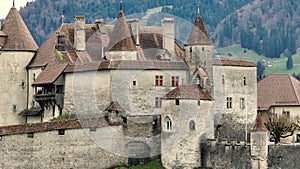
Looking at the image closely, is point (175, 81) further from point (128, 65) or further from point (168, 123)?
point (168, 123)

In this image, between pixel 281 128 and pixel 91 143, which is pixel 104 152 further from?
pixel 281 128

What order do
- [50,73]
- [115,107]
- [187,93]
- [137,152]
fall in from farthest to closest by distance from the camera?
1. [50,73]
2. [137,152]
3. [115,107]
4. [187,93]

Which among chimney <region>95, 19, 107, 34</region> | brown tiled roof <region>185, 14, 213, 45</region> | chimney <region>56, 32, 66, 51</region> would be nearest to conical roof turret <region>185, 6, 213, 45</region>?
brown tiled roof <region>185, 14, 213, 45</region>

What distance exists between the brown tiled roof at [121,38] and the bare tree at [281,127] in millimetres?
15017

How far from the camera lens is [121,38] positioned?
284ft

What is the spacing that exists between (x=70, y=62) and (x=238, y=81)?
16.3 m

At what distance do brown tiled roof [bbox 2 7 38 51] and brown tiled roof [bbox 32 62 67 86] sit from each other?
13.1 ft

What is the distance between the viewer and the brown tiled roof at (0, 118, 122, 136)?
7906 centimetres

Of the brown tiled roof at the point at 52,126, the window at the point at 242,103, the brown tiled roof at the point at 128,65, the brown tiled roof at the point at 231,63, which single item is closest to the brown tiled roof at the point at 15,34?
the brown tiled roof at the point at 128,65

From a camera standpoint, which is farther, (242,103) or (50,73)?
(242,103)

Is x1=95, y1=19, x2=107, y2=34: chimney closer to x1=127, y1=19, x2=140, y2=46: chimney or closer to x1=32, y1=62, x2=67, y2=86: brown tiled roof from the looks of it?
x1=127, y1=19, x2=140, y2=46: chimney

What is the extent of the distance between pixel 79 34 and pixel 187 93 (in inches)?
645

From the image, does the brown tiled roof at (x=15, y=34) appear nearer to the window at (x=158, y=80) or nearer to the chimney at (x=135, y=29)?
the chimney at (x=135, y=29)

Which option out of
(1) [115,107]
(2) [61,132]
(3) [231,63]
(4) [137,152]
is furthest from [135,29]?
(2) [61,132]
